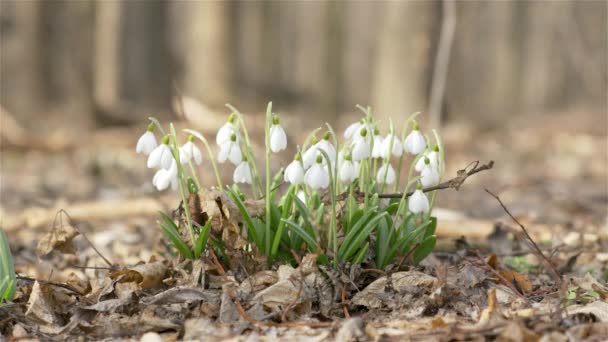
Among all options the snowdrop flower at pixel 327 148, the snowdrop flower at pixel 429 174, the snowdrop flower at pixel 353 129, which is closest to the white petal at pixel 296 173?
the snowdrop flower at pixel 327 148

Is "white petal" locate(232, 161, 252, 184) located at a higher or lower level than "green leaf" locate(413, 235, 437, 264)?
higher

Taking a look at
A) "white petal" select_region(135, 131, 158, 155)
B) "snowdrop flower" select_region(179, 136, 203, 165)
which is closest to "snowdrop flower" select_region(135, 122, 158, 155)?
"white petal" select_region(135, 131, 158, 155)

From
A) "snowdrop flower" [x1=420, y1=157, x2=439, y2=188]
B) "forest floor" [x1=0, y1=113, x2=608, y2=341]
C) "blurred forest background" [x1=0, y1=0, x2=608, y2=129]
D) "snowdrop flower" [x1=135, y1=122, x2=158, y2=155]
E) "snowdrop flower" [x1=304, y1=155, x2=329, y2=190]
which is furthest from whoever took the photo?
"blurred forest background" [x1=0, y1=0, x2=608, y2=129]

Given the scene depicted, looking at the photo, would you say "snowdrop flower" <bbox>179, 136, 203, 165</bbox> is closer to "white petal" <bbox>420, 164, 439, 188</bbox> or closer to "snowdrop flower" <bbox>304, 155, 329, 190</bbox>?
"snowdrop flower" <bbox>304, 155, 329, 190</bbox>

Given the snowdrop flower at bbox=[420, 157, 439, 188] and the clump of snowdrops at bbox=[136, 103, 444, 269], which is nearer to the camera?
the clump of snowdrops at bbox=[136, 103, 444, 269]

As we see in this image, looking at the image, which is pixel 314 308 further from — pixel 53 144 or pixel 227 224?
pixel 53 144

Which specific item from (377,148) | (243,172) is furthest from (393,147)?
(243,172)
